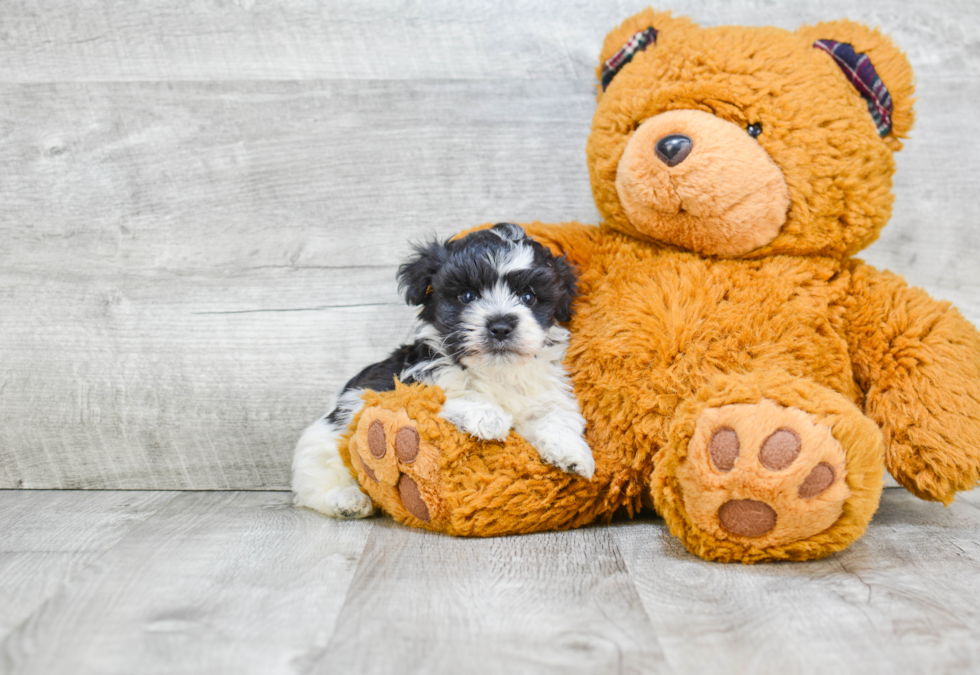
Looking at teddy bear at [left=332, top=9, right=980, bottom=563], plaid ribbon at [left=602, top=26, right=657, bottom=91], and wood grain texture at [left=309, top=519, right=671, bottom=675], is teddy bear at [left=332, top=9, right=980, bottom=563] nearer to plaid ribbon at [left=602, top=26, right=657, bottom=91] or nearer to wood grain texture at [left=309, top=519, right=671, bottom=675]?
plaid ribbon at [left=602, top=26, right=657, bottom=91]

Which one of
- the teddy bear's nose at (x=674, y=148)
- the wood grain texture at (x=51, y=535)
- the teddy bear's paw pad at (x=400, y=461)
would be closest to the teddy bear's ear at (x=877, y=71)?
the teddy bear's nose at (x=674, y=148)

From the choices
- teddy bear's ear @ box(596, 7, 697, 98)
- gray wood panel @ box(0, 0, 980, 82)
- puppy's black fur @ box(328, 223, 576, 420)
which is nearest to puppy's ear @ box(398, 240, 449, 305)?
puppy's black fur @ box(328, 223, 576, 420)

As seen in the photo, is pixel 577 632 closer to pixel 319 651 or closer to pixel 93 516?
pixel 319 651

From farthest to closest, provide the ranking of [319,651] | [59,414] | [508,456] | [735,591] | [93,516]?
1. [59,414]
2. [93,516]
3. [508,456]
4. [735,591]
5. [319,651]

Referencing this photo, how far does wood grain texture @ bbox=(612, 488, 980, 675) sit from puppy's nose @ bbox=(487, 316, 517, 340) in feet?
1.64

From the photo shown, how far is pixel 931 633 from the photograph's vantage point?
44.9 inches

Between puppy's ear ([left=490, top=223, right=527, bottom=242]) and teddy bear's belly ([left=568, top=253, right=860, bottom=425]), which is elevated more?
puppy's ear ([left=490, top=223, right=527, bottom=242])

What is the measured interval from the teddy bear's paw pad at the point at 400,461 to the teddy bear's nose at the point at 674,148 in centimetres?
76

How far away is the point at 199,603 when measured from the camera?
128 cm

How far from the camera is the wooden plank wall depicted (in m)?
2.22

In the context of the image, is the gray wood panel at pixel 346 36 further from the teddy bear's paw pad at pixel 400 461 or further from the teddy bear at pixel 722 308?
the teddy bear's paw pad at pixel 400 461

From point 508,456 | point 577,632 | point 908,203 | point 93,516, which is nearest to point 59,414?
point 93,516

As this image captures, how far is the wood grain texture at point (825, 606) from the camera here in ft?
3.51

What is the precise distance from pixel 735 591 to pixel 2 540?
1.53 m
